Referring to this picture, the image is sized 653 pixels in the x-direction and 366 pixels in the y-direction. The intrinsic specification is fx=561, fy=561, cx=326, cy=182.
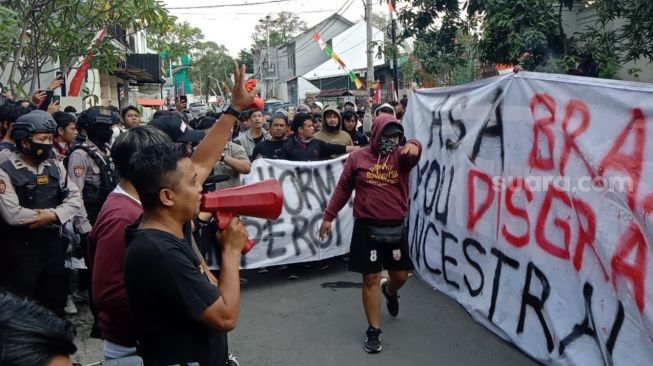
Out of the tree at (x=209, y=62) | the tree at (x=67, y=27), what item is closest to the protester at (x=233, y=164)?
the tree at (x=67, y=27)

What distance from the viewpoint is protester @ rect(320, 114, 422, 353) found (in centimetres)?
401

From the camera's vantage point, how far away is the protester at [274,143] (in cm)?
601

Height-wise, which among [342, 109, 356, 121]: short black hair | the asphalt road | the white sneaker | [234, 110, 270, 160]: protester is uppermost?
[342, 109, 356, 121]: short black hair

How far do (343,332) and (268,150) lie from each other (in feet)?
7.85

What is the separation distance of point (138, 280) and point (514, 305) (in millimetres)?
2941

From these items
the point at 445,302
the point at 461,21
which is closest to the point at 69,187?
the point at 445,302

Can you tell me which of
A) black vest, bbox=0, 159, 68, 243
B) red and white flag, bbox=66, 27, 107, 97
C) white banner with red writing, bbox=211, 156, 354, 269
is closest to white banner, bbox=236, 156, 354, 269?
white banner with red writing, bbox=211, 156, 354, 269

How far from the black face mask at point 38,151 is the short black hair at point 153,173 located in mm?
2324

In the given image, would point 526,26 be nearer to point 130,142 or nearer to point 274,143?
point 274,143

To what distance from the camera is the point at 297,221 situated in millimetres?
5848

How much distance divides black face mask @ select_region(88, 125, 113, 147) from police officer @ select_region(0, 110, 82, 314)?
778 mm

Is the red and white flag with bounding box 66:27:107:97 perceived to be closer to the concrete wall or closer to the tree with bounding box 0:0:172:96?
the tree with bounding box 0:0:172:96

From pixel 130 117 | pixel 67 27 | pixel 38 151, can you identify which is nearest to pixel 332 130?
pixel 130 117
